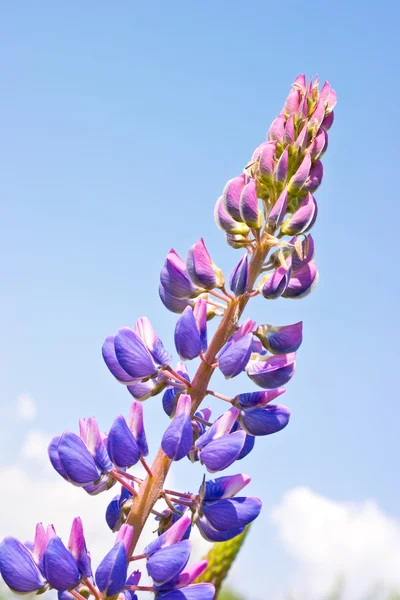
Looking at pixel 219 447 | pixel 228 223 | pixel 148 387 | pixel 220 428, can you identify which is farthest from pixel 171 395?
pixel 228 223

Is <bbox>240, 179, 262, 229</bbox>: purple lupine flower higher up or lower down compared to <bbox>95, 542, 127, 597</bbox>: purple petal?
higher up

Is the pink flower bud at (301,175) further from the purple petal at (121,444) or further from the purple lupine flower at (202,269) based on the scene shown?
the purple petal at (121,444)

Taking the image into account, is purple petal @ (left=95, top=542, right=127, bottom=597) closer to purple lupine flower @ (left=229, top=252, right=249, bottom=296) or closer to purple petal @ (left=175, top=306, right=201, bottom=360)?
purple petal @ (left=175, top=306, right=201, bottom=360)

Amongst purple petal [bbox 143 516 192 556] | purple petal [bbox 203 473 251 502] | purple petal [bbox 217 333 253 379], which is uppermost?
purple petal [bbox 217 333 253 379]

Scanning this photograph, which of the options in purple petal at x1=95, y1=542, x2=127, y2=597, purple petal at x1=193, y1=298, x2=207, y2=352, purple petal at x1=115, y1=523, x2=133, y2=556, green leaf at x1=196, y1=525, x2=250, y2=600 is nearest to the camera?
purple petal at x1=95, y1=542, x2=127, y2=597

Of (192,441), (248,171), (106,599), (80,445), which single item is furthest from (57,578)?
(248,171)

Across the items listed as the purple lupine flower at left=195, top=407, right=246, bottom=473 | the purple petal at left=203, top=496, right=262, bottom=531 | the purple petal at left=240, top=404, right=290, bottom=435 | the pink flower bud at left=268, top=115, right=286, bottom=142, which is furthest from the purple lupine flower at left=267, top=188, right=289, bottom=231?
the purple petal at left=203, top=496, right=262, bottom=531

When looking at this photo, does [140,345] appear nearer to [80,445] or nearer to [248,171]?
[80,445]

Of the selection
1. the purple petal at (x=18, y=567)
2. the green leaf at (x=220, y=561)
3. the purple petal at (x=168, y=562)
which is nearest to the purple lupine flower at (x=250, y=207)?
the purple petal at (x=168, y=562)
